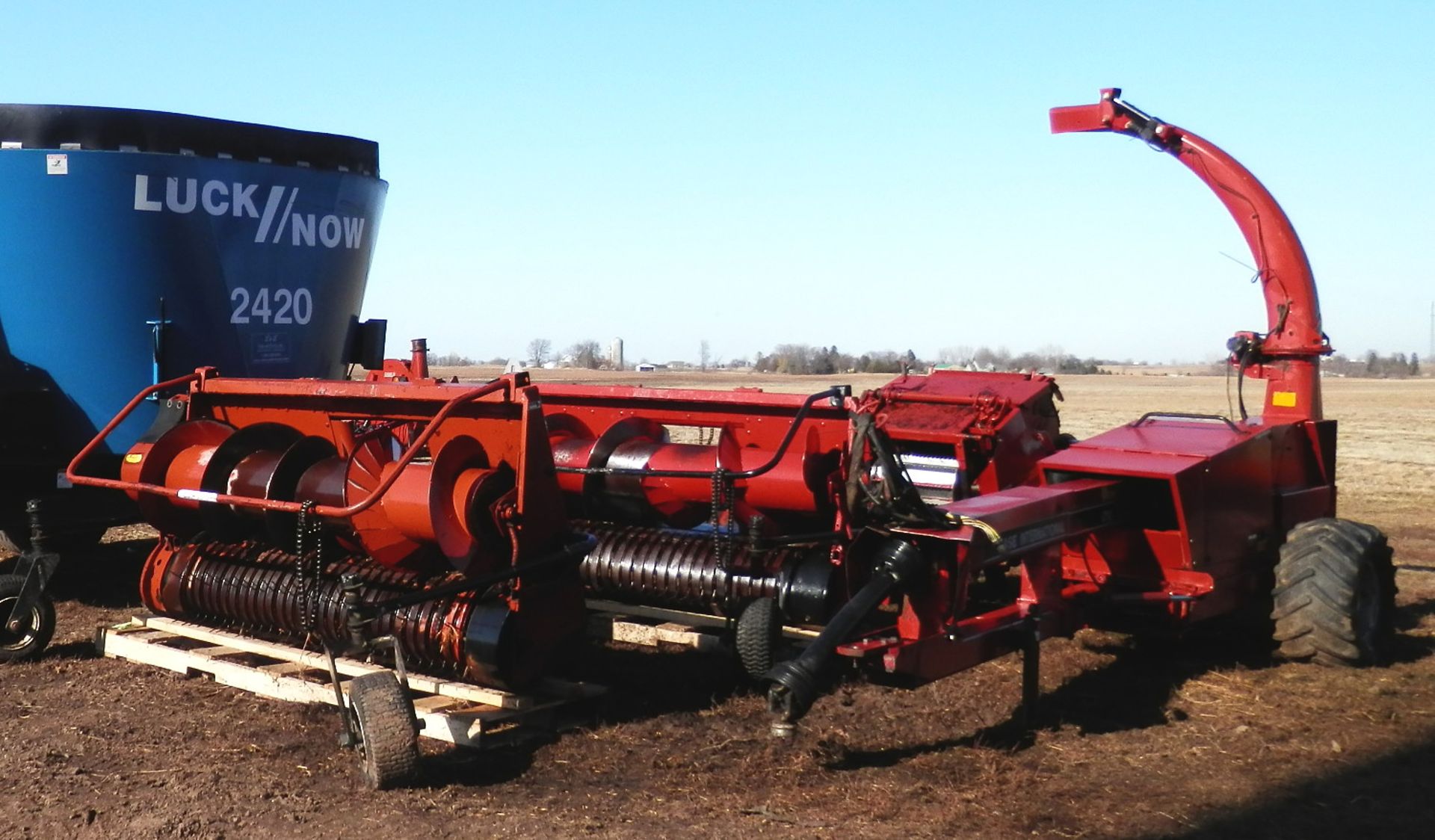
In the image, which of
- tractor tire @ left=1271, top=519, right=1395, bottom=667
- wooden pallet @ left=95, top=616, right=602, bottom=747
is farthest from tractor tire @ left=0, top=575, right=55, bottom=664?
tractor tire @ left=1271, top=519, right=1395, bottom=667

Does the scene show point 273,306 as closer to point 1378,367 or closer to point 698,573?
point 698,573

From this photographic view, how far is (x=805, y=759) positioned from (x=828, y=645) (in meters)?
0.64

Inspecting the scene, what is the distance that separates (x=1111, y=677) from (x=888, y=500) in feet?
6.46

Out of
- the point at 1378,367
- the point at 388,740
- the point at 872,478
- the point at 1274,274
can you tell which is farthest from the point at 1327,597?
the point at 1378,367

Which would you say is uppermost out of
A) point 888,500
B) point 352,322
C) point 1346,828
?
point 352,322

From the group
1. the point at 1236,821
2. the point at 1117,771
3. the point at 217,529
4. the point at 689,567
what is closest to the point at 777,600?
the point at 689,567

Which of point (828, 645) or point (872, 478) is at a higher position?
point (872, 478)

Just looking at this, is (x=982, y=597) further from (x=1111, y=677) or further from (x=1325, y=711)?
(x=1325, y=711)

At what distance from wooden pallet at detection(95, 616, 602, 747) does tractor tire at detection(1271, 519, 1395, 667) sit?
9.87 feet

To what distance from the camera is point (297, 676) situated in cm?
567

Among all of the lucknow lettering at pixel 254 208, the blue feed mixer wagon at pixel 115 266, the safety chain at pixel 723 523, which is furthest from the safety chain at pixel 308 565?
the lucknow lettering at pixel 254 208

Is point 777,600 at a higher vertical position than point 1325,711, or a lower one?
higher

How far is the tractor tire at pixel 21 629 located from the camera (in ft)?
20.7

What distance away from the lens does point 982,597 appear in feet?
24.0
